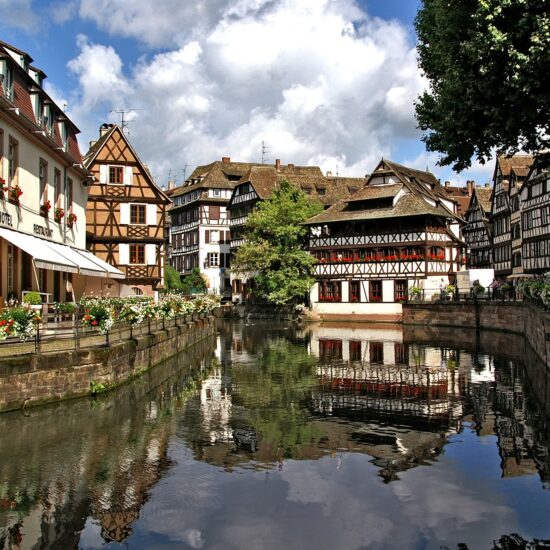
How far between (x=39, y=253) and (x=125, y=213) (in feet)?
75.6

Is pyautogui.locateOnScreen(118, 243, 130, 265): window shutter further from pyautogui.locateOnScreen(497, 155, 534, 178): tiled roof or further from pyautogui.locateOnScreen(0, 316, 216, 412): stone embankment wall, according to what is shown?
pyautogui.locateOnScreen(497, 155, 534, 178): tiled roof

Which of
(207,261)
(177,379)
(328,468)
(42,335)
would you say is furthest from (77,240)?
(207,261)

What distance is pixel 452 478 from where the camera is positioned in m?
10.9

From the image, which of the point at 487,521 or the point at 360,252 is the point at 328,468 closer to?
the point at 487,521

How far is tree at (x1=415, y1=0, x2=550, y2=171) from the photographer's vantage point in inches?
613

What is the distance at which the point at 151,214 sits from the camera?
4412 centimetres

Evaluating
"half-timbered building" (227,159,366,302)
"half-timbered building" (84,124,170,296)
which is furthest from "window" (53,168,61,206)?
"half-timbered building" (227,159,366,302)

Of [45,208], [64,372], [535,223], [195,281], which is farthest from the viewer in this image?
[195,281]

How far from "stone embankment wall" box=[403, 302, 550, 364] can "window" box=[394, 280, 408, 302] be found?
2.09 metres

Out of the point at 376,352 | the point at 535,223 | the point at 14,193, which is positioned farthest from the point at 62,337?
the point at 535,223

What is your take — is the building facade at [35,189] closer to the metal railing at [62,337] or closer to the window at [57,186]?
the window at [57,186]

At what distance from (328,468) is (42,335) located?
8.27 m

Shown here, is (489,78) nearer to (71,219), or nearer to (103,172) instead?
(71,219)

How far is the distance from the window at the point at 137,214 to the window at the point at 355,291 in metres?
23.8
